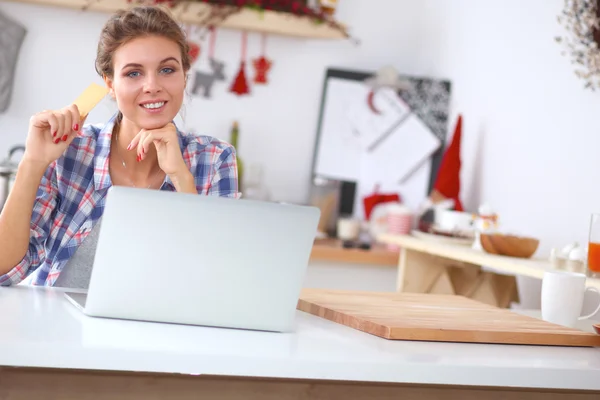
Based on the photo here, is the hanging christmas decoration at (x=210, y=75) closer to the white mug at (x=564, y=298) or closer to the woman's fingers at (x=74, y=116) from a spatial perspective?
the woman's fingers at (x=74, y=116)

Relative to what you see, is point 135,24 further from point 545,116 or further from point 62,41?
point 62,41

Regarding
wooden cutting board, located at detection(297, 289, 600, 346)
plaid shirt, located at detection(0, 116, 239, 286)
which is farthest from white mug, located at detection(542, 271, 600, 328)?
plaid shirt, located at detection(0, 116, 239, 286)

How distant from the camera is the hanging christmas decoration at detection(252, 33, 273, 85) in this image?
3.89 meters

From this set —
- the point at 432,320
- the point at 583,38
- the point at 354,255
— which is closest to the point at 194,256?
the point at 432,320

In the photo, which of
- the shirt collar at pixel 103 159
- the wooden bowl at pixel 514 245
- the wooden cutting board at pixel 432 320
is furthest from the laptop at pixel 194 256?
the wooden bowl at pixel 514 245

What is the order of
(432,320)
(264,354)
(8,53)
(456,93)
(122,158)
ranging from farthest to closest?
(456,93)
(8,53)
(122,158)
(432,320)
(264,354)

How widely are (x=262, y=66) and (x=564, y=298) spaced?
246 centimetres

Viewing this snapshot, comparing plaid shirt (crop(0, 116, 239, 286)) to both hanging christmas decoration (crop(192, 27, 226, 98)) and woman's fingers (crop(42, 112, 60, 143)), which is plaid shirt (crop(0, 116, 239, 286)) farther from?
hanging christmas decoration (crop(192, 27, 226, 98))

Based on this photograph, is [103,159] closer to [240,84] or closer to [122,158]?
[122,158]

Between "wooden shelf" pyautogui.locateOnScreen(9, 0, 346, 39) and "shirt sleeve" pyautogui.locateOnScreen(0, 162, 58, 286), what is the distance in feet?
6.55

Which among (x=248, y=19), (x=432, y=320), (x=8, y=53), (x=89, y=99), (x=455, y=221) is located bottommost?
(x=432, y=320)

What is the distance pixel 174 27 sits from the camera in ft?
6.11

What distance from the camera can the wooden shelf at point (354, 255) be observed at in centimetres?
339

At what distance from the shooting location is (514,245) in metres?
2.61
